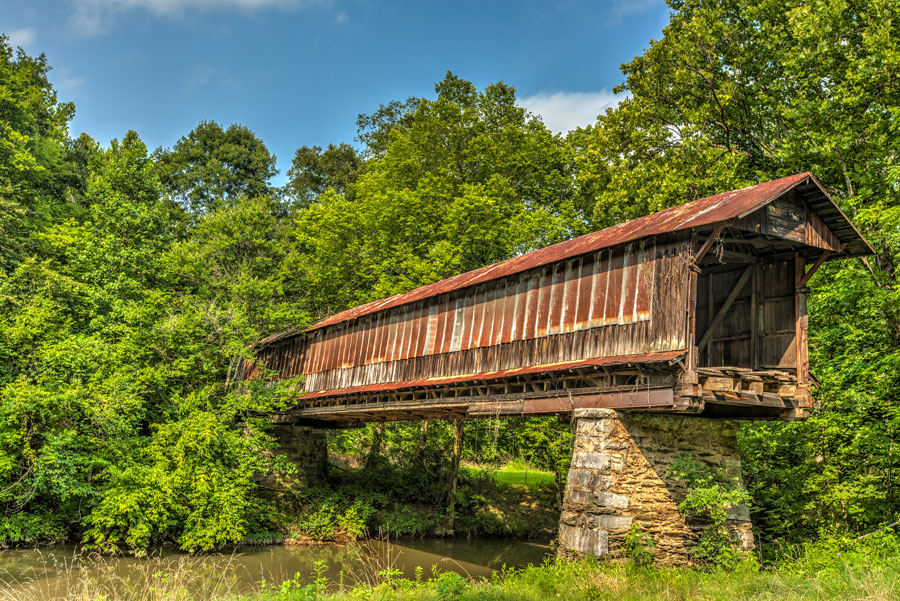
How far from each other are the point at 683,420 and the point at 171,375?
49.0 feet

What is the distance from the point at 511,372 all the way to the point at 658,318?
3577 millimetres

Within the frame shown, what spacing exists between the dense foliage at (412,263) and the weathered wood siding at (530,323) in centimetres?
237

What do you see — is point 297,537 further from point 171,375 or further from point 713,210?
point 713,210

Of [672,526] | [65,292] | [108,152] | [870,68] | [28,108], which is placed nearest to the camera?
[672,526]

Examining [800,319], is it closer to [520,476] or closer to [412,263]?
[412,263]

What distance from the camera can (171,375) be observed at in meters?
19.5

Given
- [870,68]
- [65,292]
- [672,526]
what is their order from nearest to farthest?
[672,526]
[870,68]
[65,292]

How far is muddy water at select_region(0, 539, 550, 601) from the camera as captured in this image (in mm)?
12648

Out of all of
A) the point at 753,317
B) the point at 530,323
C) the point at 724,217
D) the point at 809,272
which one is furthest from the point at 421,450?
the point at 724,217

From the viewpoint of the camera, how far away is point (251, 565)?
16984mm

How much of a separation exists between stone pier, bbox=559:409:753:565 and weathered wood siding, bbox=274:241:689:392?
1.54 meters

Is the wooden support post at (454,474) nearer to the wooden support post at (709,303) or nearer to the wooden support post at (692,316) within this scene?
the wooden support post at (709,303)

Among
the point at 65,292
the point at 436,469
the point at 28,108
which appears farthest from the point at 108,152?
the point at 436,469

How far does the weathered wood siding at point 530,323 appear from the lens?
1160 cm
